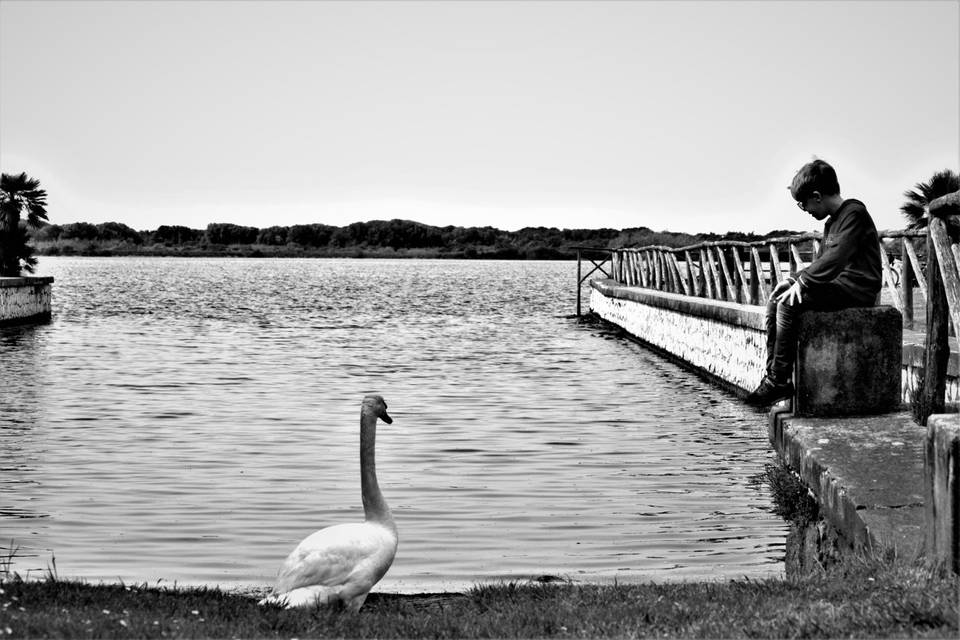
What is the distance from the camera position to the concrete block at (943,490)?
197 inches

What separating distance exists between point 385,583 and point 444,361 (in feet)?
66.0

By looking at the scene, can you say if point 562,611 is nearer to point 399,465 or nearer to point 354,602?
point 354,602

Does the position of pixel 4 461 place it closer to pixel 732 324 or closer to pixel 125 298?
pixel 732 324

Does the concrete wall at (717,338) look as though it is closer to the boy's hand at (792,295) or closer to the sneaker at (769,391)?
the sneaker at (769,391)

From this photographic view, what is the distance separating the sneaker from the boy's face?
1082 mm

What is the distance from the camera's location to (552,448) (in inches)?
555

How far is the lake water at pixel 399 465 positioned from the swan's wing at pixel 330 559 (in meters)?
1.21

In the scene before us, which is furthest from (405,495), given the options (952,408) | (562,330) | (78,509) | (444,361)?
(562,330)

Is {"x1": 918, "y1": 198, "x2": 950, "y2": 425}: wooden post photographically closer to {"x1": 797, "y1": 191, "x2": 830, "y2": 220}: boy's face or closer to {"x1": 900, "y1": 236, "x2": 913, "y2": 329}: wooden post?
{"x1": 797, "y1": 191, "x2": 830, "y2": 220}: boy's face

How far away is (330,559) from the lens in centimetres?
627

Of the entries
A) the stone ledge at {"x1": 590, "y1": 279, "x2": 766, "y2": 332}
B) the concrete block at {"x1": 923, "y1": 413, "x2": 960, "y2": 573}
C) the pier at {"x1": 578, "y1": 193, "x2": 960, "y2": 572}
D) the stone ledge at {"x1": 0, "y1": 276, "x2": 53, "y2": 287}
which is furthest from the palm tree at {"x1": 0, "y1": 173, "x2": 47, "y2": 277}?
the concrete block at {"x1": 923, "y1": 413, "x2": 960, "y2": 573}

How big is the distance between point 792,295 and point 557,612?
123 inches

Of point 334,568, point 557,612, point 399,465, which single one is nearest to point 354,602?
point 334,568

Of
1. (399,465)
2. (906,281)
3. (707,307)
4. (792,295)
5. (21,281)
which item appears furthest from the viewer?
(21,281)
